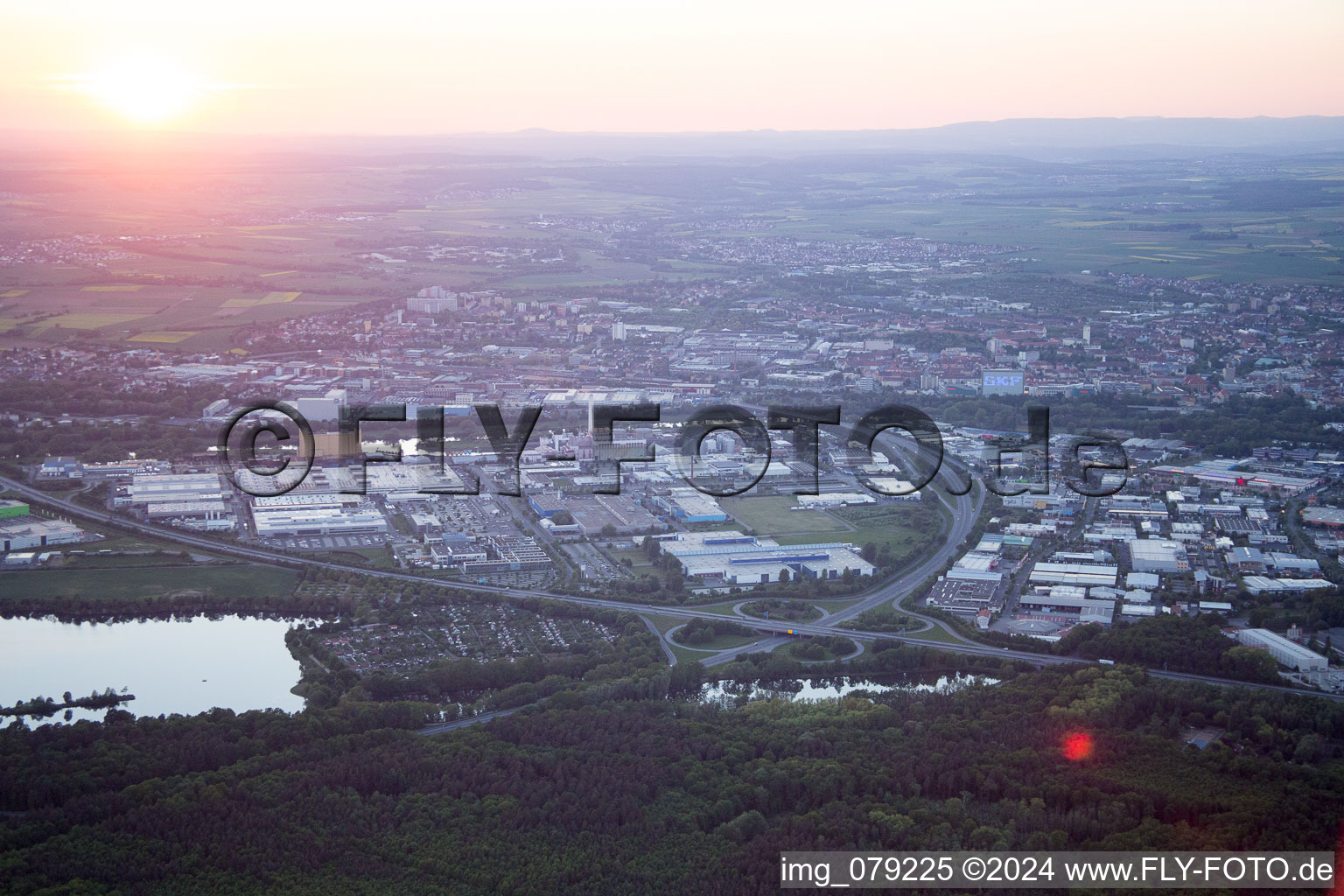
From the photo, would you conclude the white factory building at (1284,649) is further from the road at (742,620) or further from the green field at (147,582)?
the green field at (147,582)

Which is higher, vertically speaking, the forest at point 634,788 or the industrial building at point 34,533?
the industrial building at point 34,533

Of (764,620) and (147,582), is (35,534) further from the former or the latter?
(764,620)

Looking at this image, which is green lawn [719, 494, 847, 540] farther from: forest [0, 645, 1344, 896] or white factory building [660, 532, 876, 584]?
forest [0, 645, 1344, 896]

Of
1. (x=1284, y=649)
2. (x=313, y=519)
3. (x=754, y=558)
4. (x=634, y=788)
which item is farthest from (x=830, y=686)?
(x=313, y=519)

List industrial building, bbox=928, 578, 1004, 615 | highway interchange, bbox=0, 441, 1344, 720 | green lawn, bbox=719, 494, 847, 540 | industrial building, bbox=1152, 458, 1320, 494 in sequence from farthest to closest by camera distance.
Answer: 1. industrial building, bbox=1152, 458, 1320, 494
2. green lawn, bbox=719, 494, 847, 540
3. industrial building, bbox=928, 578, 1004, 615
4. highway interchange, bbox=0, 441, 1344, 720

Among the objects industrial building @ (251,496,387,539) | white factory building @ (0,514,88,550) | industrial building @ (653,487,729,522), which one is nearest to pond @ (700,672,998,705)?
industrial building @ (653,487,729,522)

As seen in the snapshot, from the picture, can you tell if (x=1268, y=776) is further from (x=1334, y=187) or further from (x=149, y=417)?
(x=1334, y=187)

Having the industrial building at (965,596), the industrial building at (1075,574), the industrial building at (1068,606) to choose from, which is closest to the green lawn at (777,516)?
the industrial building at (965,596)
